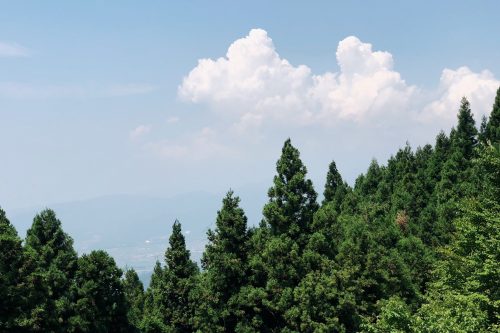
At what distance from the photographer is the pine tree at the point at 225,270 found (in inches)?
1323

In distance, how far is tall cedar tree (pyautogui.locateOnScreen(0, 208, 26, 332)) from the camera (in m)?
→ 28.5

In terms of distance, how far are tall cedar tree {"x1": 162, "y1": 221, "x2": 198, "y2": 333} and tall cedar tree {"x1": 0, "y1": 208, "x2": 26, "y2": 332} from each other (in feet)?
44.7

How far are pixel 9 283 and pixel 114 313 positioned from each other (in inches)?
332

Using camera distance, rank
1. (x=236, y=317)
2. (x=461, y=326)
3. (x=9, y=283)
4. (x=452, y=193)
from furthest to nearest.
Answer: 1. (x=452, y=193)
2. (x=236, y=317)
3. (x=9, y=283)
4. (x=461, y=326)

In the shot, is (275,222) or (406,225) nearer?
(275,222)

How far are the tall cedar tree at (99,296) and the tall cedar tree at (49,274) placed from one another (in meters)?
0.80

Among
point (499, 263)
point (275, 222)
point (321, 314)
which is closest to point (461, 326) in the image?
point (499, 263)

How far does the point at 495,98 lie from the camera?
194 ft

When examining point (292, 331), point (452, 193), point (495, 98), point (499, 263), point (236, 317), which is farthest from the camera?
point (495, 98)

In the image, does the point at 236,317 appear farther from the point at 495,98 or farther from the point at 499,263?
the point at 495,98

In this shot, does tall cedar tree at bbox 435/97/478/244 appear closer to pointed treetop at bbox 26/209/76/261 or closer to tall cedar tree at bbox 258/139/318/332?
tall cedar tree at bbox 258/139/318/332

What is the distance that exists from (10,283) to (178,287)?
14694 millimetres

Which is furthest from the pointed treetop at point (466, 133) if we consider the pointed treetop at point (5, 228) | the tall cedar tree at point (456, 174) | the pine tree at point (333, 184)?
the pointed treetop at point (5, 228)

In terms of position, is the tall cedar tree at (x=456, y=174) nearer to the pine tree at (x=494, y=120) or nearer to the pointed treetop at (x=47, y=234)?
the pine tree at (x=494, y=120)
